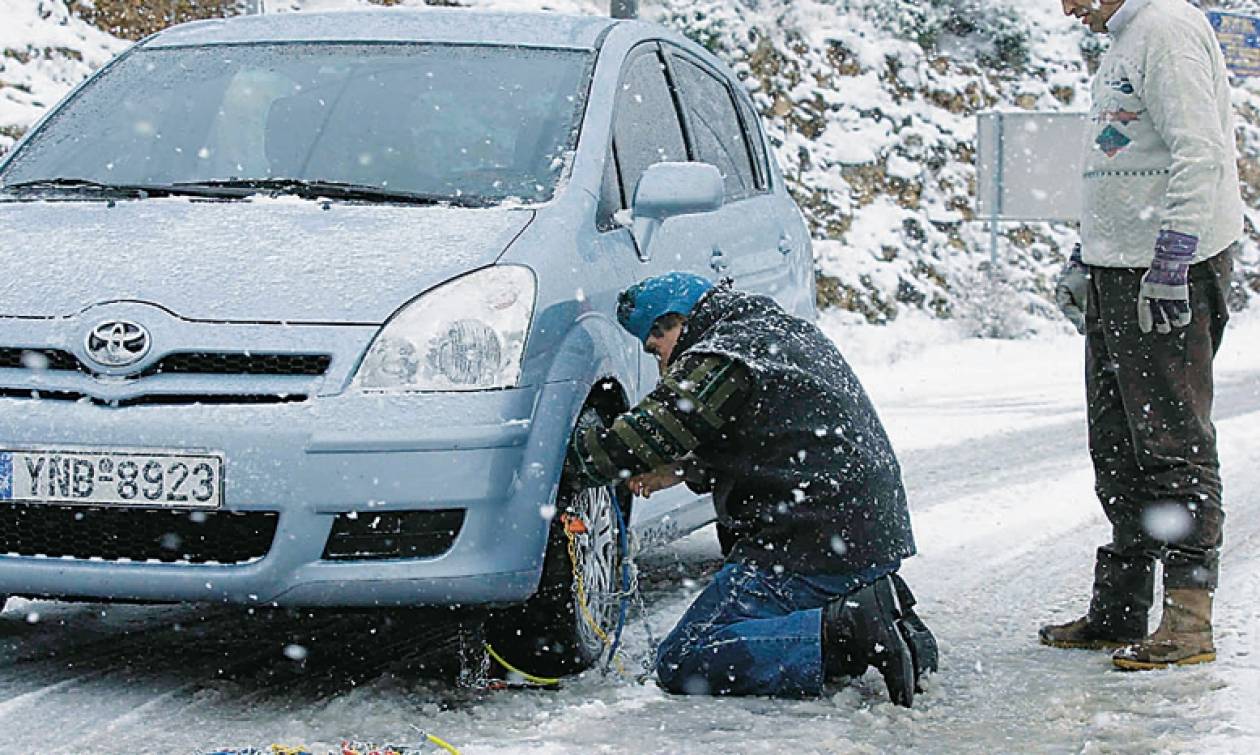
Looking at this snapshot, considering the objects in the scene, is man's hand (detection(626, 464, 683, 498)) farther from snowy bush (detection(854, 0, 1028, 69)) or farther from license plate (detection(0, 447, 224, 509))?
snowy bush (detection(854, 0, 1028, 69))

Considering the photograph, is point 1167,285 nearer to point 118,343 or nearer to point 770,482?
point 770,482

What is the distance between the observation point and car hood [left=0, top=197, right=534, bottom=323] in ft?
12.6

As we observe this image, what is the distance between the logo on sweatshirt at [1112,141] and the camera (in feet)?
15.2

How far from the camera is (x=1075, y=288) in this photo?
4.99 meters

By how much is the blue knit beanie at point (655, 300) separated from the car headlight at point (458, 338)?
369mm

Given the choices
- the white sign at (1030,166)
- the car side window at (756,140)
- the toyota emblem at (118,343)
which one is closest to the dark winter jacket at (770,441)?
the toyota emblem at (118,343)

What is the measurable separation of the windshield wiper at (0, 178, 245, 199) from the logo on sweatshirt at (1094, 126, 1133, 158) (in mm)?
2250

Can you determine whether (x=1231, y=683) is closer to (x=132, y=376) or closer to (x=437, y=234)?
(x=437, y=234)

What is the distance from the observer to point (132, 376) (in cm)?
375

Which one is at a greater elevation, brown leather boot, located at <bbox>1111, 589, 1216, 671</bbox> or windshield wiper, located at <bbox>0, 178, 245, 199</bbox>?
windshield wiper, located at <bbox>0, 178, 245, 199</bbox>

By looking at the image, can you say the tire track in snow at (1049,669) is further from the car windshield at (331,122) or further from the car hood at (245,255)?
the car windshield at (331,122)

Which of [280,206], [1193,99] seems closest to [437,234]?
[280,206]

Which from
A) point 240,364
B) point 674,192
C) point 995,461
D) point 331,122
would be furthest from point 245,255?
point 995,461

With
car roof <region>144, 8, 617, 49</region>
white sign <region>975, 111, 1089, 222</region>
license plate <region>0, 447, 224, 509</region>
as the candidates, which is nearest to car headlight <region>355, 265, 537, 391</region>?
license plate <region>0, 447, 224, 509</region>
